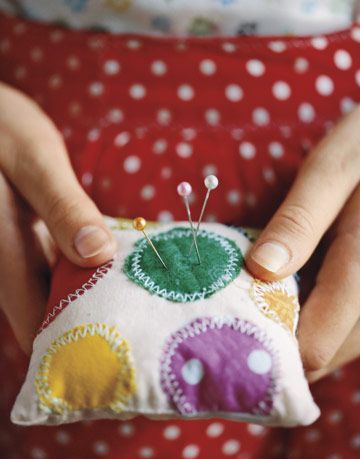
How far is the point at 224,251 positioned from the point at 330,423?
1.19 ft

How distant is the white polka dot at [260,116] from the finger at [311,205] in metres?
0.09

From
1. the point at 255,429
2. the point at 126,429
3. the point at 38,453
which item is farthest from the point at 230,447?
the point at 38,453

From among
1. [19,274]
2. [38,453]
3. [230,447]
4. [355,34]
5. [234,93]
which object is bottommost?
[38,453]

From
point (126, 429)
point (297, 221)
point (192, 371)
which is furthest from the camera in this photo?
point (126, 429)

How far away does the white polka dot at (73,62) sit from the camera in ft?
2.55

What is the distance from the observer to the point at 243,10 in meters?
0.76

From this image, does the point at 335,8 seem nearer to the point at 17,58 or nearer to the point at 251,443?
the point at 17,58

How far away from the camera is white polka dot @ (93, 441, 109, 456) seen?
2.44ft

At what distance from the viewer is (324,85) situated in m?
0.77

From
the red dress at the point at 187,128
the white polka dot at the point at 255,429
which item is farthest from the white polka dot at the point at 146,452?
the white polka dot at the point at 255,429

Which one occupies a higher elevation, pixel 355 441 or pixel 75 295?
pixel 75 295

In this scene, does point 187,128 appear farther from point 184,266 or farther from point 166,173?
point 184,266

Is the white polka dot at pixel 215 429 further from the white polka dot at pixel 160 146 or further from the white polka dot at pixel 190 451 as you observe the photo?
the white polka dot at pixel 160 146

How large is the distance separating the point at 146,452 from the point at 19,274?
0.93 feet
